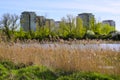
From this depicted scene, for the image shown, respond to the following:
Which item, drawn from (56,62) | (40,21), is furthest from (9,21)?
(56,62)

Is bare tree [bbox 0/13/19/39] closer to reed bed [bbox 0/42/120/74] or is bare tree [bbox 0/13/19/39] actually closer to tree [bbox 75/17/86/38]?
tree [bbox 75/17/86/38]

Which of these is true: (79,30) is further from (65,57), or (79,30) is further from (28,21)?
(65,57)

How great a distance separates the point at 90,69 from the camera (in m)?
8.32

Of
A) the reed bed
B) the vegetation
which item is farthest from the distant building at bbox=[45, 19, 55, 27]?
the reed bed

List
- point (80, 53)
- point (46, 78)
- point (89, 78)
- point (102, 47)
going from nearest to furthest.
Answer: point (89, 78) → point (46, 78) → point (80, 53) → point (102, 47)

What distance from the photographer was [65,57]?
917cm

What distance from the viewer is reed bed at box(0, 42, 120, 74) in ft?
27.5

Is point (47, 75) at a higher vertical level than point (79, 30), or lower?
higher

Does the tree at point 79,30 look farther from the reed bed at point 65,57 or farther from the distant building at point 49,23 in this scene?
the reed bed at point 65,57

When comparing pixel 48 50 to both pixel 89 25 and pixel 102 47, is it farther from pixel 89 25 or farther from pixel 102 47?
pixel 89 25

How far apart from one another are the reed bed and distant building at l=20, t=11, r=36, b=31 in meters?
48.7

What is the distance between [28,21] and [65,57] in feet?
176

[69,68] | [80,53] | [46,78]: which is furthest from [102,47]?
[46,78]

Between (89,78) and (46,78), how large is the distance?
1.18 metres
